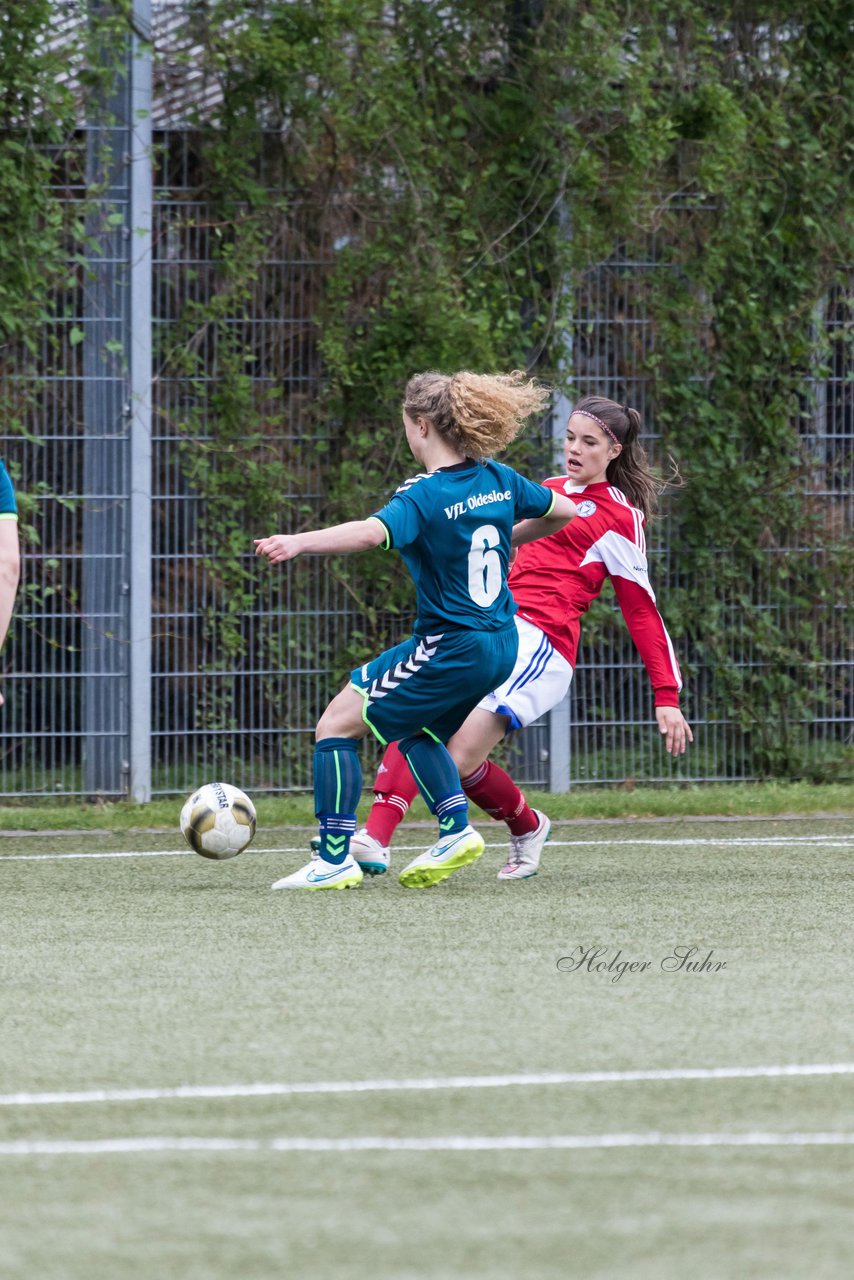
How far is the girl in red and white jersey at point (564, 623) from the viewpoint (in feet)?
21.6

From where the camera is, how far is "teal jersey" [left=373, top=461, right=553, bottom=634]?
601 cm

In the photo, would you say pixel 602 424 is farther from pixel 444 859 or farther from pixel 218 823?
pixel 218 823

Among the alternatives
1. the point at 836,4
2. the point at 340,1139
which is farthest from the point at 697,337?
the point at 340,1139

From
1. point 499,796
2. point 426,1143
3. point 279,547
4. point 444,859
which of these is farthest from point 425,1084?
point 499,796

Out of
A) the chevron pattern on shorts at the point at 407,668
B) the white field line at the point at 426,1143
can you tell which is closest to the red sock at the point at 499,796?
the chevron pattern on shorts at the point at 407,668

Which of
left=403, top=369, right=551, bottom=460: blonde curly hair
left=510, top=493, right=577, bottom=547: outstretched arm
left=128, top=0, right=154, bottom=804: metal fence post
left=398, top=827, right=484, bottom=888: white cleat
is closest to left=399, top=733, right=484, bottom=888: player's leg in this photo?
left=398, top=827, right=484, bottom=888: white cleat

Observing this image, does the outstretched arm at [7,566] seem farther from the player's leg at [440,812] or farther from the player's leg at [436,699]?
the player's leg at [440,812]

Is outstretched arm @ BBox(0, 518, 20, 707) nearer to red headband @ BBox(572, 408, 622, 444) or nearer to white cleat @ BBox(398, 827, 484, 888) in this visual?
white cleat @ BBox(398, 827, 484, 888)

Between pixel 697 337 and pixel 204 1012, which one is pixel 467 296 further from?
pixel 204 1012

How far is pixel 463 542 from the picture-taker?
607 centimetres

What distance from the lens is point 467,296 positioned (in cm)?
965

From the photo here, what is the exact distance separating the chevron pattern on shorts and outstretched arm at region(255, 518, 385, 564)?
507 millimetres

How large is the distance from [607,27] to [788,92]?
1141 mm

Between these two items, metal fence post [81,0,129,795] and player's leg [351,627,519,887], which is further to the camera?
metal fence post [81,0,129,795]
